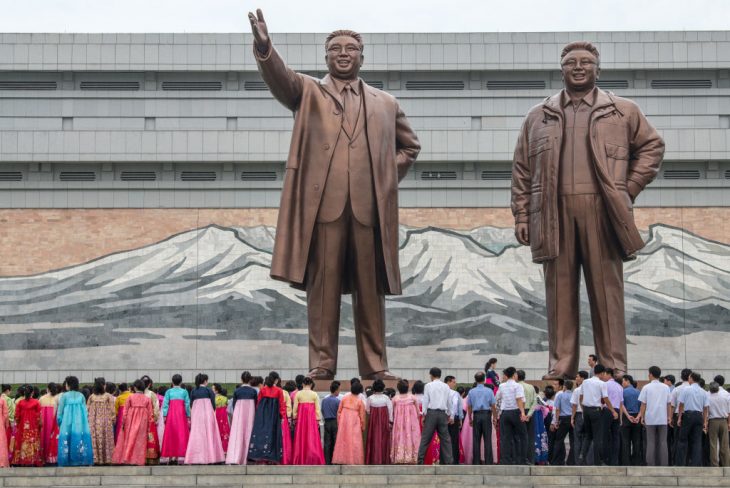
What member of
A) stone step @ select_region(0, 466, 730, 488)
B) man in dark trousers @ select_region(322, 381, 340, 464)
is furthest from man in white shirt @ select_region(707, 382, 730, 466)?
man in dark trousers @ select_region(322, 381, 340, 464)

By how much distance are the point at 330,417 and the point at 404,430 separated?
1.06 metres

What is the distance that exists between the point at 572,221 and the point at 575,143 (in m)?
0.80

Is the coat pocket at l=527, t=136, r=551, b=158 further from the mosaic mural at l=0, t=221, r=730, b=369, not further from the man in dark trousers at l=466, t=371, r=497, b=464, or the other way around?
the mosaic mural at l=0, t=221, r=730, b=369

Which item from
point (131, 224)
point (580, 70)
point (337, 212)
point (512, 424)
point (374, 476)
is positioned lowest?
point (374, 476)

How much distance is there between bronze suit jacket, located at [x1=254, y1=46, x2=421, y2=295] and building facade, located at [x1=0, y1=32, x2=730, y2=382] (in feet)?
51.0

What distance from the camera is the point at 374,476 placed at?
11.9m

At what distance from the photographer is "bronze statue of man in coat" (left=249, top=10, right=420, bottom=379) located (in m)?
13.8

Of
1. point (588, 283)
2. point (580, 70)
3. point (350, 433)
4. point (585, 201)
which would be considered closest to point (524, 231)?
point (585, 201)

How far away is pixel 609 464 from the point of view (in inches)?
518

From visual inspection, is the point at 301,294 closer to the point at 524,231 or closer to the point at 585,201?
the point at 524,231

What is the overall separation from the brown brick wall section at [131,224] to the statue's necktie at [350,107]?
1597 centimetres

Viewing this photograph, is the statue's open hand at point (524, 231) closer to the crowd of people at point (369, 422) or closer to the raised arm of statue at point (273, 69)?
the crowd of people at point (369, 422)

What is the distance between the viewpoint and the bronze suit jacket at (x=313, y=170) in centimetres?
1377
